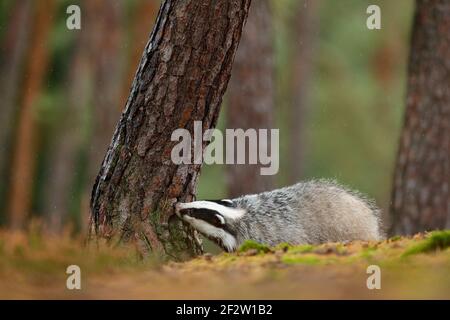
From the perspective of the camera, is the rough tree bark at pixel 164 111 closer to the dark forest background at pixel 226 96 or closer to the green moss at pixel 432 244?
the green moss at pixel 432 244

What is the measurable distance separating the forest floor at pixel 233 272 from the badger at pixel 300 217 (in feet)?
4.15

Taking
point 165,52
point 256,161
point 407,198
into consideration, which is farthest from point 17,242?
point 256,161

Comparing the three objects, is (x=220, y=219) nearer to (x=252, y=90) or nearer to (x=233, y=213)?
(x=233, y=213)

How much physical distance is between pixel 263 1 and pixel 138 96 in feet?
23.3

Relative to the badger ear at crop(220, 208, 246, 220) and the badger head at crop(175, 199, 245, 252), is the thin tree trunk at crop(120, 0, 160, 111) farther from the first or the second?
the badger head at crop(175, 199, 245, 252)

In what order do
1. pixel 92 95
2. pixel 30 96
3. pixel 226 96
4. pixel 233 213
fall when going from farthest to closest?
pixel 30 96 < pixel 92 95 < pixel 226 96 < pixel 233 213

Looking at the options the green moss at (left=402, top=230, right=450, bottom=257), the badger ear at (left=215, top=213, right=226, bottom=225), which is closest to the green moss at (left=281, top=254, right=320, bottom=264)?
the green moss at (left=402, top=230, right=450, bottom=257)

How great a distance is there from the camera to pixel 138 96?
23.9 feet

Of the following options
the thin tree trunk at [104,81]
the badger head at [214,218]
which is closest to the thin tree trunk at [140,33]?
the thin tree trunk at [104,81]

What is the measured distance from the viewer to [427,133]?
11320 mm

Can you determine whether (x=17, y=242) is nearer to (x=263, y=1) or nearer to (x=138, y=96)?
(x=138, y=96)

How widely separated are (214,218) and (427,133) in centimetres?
457

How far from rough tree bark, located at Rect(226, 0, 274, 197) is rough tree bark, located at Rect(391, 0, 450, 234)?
3256 millimetres

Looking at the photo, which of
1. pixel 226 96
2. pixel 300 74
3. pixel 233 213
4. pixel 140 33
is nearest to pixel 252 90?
pixel 226 96
